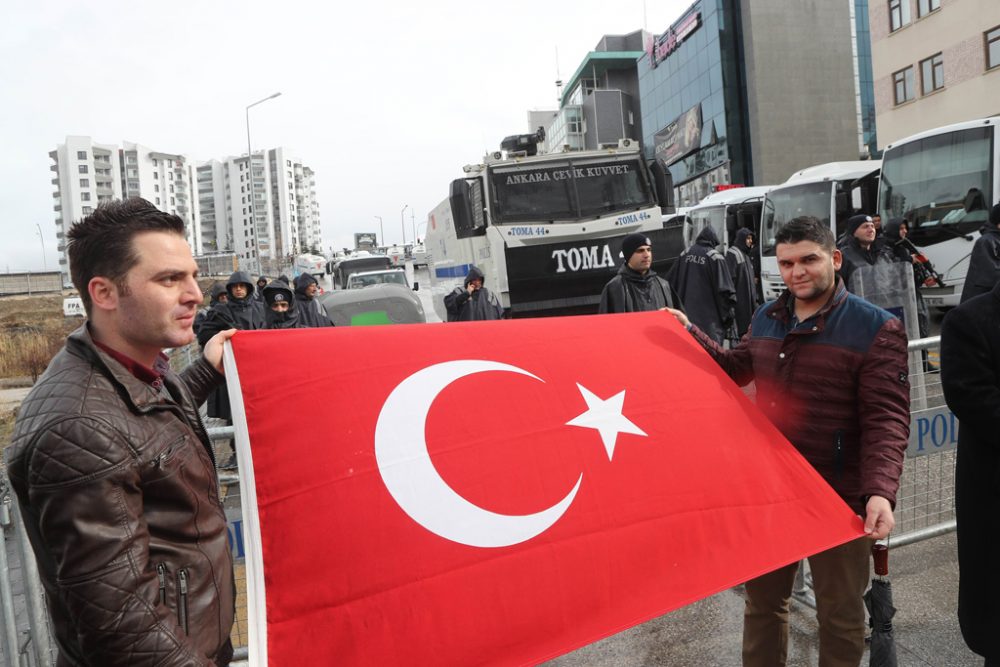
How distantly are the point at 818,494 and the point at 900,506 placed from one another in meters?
2.16

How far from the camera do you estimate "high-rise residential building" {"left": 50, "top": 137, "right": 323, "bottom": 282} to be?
127312mm

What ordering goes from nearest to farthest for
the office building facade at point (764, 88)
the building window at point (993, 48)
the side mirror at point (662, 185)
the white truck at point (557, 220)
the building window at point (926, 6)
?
the white truck at point (557, 220) → the side mirror at point (662, 185) → the building window at point (993, 48) → the building window at point (926, 6) → the office building facade at point (764, 88)

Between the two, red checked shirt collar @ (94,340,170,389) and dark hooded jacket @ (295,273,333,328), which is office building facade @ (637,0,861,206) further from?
red checked shirt collar @ (94,340,170,389)

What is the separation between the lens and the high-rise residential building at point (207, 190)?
12731 cm

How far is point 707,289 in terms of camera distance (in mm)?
8469

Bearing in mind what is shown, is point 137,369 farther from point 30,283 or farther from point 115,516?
point 30,283

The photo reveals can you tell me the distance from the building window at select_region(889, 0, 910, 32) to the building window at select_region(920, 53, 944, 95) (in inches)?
83.2

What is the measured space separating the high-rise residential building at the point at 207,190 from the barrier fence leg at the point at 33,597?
111804 mm

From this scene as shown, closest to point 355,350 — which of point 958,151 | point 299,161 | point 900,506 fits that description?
point 900,506

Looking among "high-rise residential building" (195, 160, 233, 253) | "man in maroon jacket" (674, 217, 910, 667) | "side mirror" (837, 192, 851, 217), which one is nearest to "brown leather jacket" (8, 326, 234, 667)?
"man in maroon jacket" (674, 217, 910, 667)

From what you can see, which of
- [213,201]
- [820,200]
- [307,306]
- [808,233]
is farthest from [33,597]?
[213,201]

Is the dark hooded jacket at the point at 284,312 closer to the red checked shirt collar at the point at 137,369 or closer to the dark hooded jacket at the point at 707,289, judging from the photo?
the dark hooded jacket at the point at 707,289

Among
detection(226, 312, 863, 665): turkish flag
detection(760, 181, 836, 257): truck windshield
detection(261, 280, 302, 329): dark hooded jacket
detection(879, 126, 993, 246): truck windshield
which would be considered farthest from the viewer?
detection(760, 181, 836, 257): truck windshield

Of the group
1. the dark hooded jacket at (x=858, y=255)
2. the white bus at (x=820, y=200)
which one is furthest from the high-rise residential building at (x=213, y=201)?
the dark hooded jacket at (x=858, y=255)
